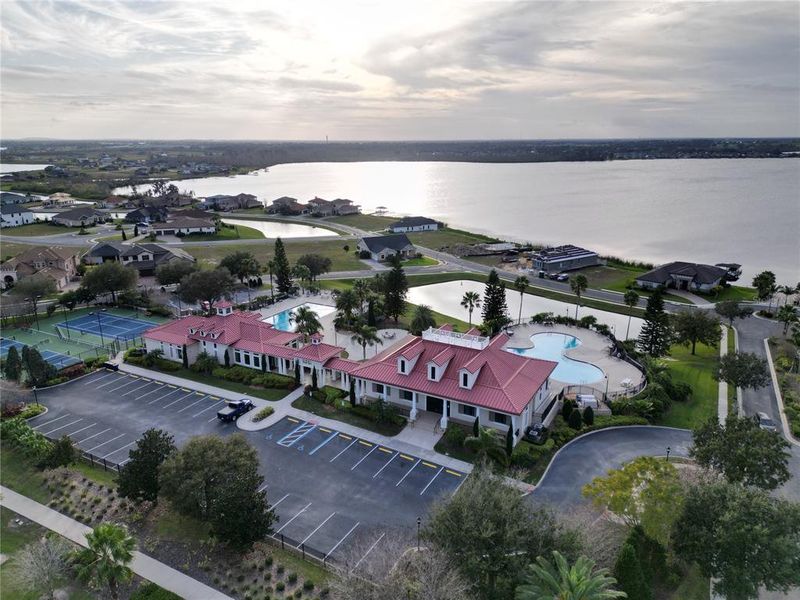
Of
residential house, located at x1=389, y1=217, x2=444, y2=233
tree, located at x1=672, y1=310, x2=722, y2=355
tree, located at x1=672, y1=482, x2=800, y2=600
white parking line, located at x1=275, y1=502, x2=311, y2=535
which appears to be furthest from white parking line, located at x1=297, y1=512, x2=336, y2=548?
residential house, located at x1=389, y1=217, x2=444, y2=233

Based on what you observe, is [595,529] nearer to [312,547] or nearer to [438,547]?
[438,547]

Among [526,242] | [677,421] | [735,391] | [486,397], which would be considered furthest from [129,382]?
[526,242]

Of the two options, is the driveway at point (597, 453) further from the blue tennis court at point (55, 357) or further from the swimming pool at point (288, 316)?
the blue tennis court at point (55, 357)

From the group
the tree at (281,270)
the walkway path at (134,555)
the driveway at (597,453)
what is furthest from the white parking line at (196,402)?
the tree at (281,270)

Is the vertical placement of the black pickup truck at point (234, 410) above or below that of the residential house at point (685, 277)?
below

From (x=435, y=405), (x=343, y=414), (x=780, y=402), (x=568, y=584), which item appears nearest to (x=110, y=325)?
(x=343, y=414)

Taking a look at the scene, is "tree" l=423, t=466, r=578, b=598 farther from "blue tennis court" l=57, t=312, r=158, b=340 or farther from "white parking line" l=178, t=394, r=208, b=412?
"blue tennis court" l=57, t=312, r=158, b=340
